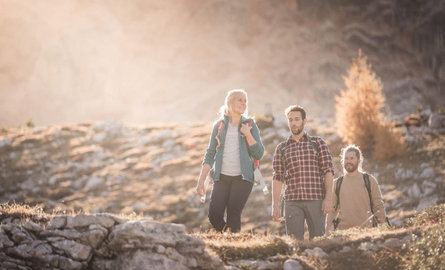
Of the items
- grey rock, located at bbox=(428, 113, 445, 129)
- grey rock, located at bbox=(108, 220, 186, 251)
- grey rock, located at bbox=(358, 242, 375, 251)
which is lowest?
grey rock, located at bbox=(358, 242, 375, 251)

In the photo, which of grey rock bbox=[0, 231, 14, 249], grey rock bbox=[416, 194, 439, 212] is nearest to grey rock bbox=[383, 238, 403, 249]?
grey rock bbox=[0, 231, 14, 249]

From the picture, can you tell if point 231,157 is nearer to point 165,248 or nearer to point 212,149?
point 212,149

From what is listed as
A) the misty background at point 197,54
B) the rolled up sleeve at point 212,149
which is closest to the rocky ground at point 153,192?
the rolled up sleeve at point 212,149

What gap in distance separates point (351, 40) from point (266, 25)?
2361cm

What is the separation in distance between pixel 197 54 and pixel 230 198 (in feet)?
408

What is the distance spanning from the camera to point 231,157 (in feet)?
20.6

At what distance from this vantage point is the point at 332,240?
5.67 m

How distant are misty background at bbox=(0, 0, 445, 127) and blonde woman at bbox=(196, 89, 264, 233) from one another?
9761 centimetres

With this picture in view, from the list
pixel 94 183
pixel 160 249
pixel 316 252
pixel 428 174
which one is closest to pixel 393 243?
pixel 316 252

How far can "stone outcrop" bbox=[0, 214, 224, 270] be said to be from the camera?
4523 millimetres

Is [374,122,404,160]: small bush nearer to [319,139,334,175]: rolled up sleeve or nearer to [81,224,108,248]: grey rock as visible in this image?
[319,139,334,175]: rolled up sleeve

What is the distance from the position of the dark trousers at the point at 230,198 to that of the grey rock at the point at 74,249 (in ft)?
6.68

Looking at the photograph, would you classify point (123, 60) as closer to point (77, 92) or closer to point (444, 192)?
point (77, 92)

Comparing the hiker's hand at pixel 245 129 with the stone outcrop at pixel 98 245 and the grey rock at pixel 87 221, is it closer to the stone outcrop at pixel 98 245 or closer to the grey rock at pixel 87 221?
the stone outcrop at pixel 98 245
